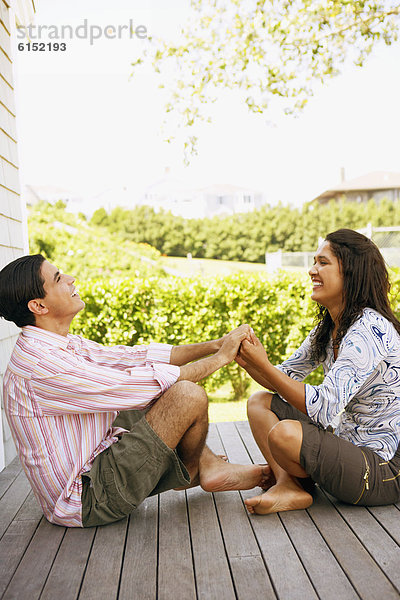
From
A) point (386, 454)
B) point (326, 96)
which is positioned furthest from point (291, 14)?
point (326, 96)

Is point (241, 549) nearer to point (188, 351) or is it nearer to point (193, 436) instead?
point (193, 436)

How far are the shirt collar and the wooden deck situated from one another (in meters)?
0.67

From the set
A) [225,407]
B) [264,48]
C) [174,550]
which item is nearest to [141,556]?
[174,550]

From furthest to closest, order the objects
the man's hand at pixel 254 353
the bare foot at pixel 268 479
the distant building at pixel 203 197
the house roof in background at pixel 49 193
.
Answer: the distant building at pixel 203 197
the house roof in background at pixel 49 193
the bare foot at pixel 268 479
the man's hand at pixel 254 353

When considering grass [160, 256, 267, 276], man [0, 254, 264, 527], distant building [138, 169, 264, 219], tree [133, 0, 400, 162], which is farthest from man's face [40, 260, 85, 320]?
distant building [138, 169, 264, 219]

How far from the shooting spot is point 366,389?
220 cm

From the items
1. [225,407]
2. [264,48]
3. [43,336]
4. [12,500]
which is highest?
[264,48]

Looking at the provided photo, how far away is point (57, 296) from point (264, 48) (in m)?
5.70

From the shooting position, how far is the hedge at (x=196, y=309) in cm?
524

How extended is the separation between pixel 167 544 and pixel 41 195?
1166 inches

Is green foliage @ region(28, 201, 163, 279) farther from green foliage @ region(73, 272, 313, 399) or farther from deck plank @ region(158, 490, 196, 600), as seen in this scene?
deck plank @ region(158, 490, 196, 600)

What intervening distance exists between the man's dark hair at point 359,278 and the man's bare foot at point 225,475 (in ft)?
1.99

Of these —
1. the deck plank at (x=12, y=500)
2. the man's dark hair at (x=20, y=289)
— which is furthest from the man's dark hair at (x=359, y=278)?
the deck plank at (x=12, y=500)

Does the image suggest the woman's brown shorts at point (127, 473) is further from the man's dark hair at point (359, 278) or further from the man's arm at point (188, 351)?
the man's dark hair at point (359, 278)
